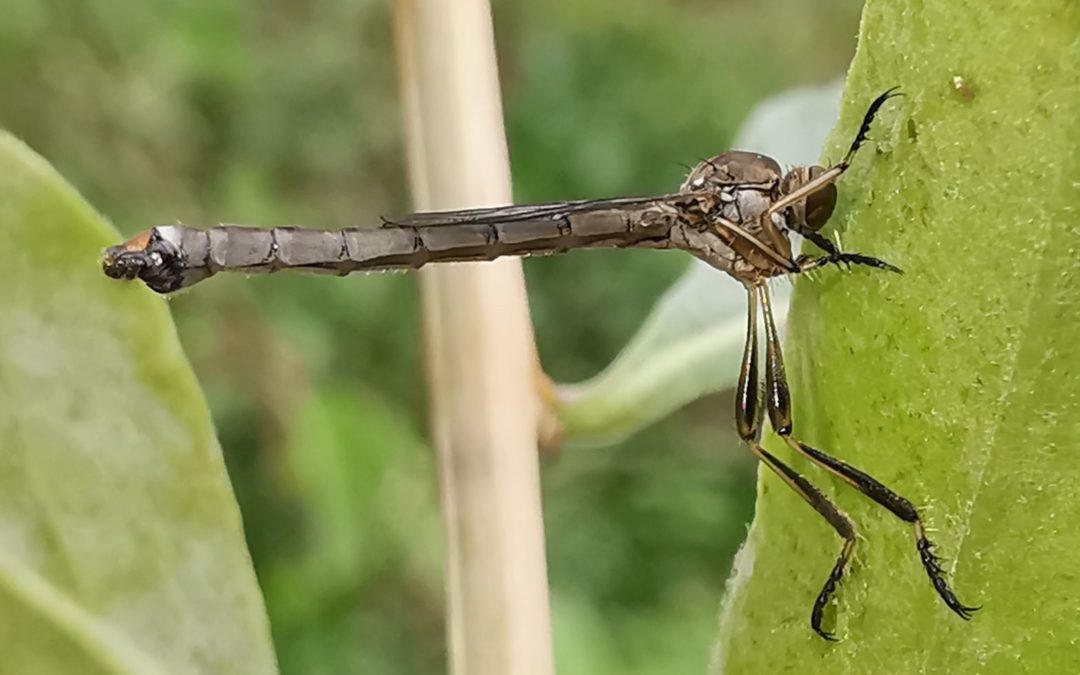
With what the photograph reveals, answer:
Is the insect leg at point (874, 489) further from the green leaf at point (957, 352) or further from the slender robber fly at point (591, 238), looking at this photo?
the slender robber fly at point (591, 238)

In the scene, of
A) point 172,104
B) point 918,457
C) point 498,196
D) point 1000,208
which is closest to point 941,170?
point 1000,208

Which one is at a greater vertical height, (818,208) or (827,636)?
(818,208)

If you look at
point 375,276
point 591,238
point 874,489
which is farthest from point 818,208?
point 375,276

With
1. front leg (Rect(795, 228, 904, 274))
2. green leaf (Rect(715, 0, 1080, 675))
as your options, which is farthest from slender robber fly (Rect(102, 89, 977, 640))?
green leaf (Rect(715, 0, 1080, 675))

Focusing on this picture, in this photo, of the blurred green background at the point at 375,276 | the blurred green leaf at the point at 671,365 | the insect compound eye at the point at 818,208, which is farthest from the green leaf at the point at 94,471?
the blurred green background at the point at 375,276

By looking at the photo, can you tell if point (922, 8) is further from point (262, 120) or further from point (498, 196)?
point (262, 120)

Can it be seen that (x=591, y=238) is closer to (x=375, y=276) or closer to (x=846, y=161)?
(x=846, y=161)
